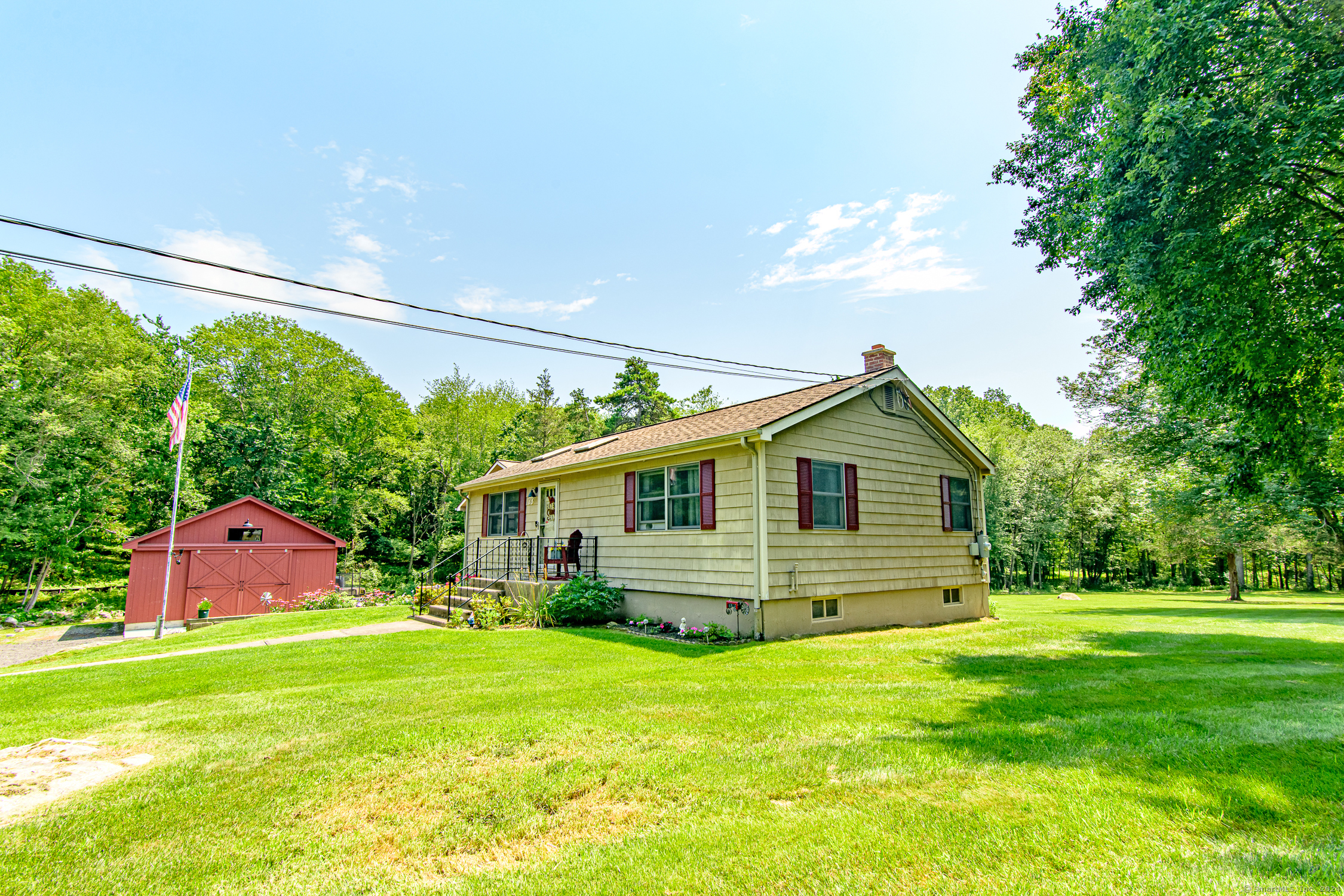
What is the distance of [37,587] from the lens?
21828mm

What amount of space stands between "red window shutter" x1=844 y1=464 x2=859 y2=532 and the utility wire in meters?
4.73

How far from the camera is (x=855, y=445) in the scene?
12039 mm

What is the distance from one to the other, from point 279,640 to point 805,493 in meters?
9.90

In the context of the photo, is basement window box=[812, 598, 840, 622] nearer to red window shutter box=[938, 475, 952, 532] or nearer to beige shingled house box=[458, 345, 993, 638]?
beige shingled house box=[458, 345, 993, 638]

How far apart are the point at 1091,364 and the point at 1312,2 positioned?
24.5 metres

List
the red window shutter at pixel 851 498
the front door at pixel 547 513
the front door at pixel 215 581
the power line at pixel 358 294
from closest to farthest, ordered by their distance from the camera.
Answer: the power line at pixel 358 294
the red window shutter at pixel 851 498
the front door at pixel 547 513
the front door at pixel 215 581

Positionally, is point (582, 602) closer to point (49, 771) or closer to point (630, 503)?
point (630, 503)

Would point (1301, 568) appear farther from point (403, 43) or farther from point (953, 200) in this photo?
point (403, 43)

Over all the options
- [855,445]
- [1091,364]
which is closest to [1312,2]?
[855,445]

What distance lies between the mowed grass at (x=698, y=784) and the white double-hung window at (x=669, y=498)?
14.1 feet

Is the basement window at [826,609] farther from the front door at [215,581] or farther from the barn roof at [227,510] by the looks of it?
the front door at [215,581]

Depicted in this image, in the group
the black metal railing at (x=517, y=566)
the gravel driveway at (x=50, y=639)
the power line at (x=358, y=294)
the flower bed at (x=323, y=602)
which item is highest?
the power line at (x=358, y=294)

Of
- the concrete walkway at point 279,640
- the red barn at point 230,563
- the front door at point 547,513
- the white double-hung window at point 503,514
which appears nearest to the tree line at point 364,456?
the red barn at point 230,563

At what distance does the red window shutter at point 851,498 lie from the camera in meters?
11.6
